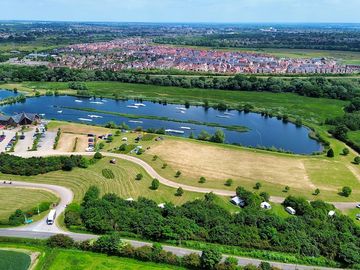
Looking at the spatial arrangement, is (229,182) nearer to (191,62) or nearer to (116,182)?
(116,182)

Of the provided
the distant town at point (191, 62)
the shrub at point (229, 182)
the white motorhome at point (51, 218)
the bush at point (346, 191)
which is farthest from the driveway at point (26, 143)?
the distant town at point (191, 62)

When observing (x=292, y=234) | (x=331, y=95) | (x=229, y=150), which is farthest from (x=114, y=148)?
(x=331, y=95)

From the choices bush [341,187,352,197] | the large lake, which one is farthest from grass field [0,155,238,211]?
the large lake

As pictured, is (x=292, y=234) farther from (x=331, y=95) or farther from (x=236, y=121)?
(x=331, y=95)

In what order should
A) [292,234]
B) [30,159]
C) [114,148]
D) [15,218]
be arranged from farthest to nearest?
1. [114,148]
2. [30,159]
3. [15,218]
4. [292,234]

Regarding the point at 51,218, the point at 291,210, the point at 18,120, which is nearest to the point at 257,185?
the point at 291,210
